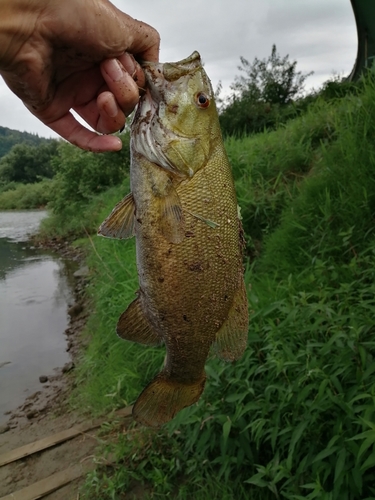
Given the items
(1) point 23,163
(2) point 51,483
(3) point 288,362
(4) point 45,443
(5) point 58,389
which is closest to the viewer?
(3) point 288,362

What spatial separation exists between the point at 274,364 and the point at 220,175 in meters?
1.57

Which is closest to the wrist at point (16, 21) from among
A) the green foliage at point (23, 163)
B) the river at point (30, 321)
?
the river at point (30, 321)

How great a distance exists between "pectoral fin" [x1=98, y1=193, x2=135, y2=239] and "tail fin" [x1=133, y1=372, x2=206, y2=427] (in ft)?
2.07

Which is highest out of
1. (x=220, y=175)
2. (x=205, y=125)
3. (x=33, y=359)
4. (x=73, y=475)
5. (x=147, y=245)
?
Answer: (x=205, y=125)

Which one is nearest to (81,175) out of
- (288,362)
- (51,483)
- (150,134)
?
(51,483)

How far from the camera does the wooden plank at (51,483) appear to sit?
432 cm

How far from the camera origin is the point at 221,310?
6.13ft

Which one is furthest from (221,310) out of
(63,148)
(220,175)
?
(63,148)

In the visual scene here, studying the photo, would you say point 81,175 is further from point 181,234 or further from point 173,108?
point 181,234

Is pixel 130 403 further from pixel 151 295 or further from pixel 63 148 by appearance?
pixel 63 148

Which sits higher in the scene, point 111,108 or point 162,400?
point 111,108

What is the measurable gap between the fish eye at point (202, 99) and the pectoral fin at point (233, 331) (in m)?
0.77

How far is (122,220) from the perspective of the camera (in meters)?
1.87

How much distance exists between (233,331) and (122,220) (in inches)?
25.6
